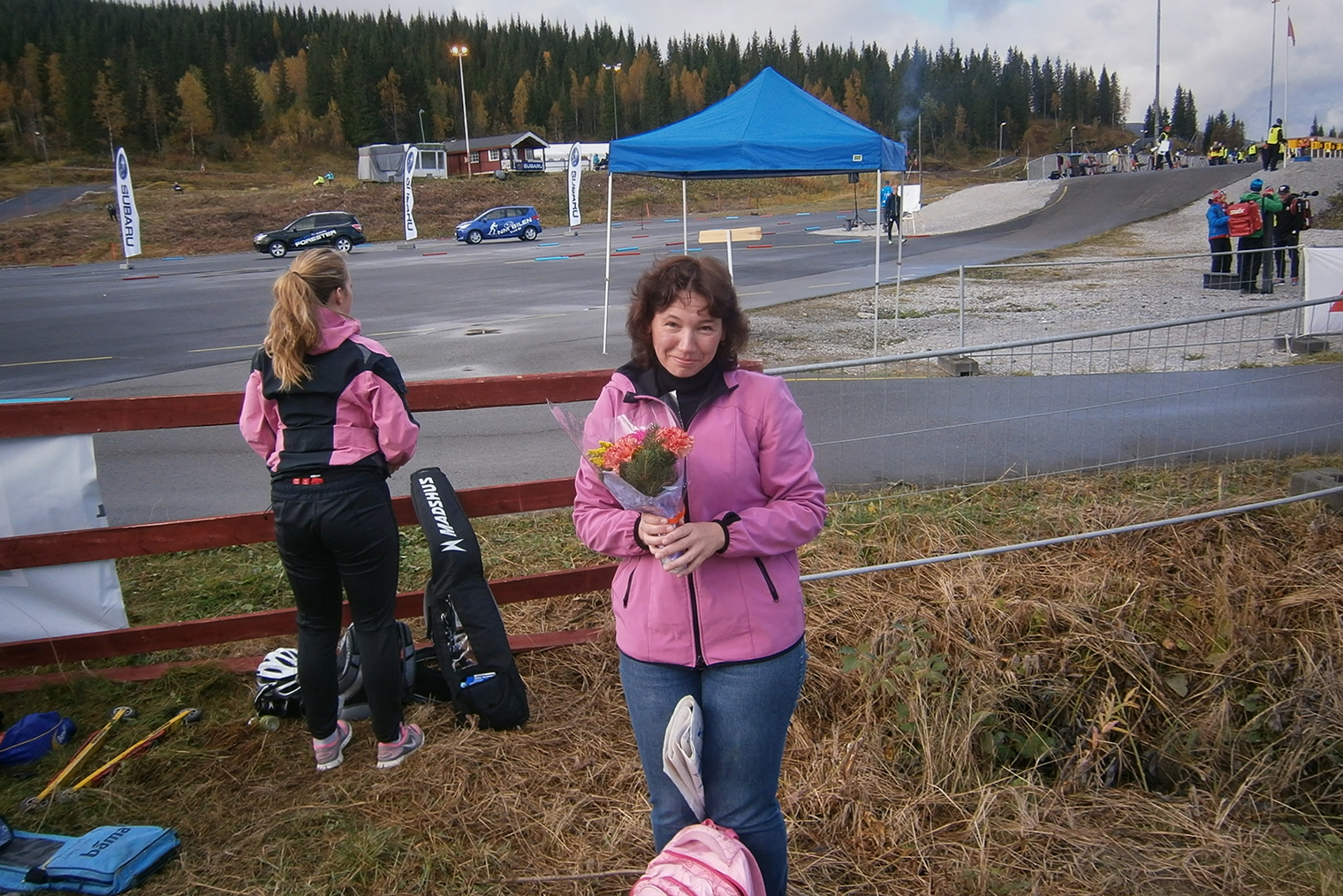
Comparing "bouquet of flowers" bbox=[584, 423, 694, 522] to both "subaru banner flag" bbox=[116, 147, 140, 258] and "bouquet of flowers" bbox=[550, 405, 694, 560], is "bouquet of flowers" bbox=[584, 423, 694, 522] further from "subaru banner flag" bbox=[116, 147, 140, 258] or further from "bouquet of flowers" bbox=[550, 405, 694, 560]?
"subaru banner flag" bbox=[116, 147, 140, 258]

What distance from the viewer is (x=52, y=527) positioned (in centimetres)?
371

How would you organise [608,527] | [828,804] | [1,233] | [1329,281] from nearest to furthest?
[608,527], [828,804], [1329,281], [1,233]

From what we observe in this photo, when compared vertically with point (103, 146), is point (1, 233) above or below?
below

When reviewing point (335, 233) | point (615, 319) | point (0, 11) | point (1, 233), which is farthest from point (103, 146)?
point (615, 319)

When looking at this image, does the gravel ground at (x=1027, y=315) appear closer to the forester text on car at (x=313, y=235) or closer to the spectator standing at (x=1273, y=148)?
the spectator standing at (x=1273, y=148)

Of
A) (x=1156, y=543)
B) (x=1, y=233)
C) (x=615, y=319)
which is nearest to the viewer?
(x=1156, y=543)

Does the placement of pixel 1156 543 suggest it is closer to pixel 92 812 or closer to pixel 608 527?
pixel 608 527

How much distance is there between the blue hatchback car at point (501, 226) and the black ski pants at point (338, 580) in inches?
1409

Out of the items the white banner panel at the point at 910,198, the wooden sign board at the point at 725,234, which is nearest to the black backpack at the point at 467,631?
the wooden sign board at the point at 725,234

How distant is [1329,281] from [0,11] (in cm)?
14486

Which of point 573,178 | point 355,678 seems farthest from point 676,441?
point 573,178

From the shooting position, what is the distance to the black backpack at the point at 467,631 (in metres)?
3.44

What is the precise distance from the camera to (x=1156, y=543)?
14.1ft

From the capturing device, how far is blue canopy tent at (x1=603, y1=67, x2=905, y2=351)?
32.7 feet
